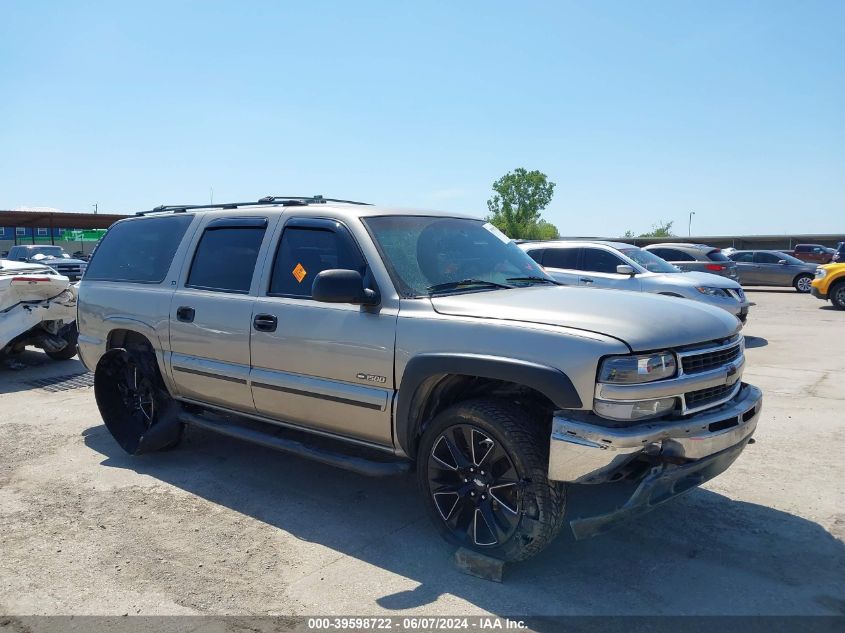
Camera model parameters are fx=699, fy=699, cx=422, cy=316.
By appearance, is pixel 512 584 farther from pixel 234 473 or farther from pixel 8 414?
pixel 8 414

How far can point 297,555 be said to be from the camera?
154 inches

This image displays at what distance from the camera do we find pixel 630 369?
10.5ft

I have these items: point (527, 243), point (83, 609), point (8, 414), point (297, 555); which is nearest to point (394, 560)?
point (297, 555)

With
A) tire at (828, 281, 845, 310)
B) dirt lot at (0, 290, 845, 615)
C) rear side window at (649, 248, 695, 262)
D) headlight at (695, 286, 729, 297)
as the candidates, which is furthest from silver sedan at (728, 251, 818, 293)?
dirt lot at (0, 290, 845, 615)

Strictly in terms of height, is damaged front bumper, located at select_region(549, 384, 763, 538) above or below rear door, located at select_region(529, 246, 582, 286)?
below

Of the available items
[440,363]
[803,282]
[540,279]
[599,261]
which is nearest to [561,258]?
[599,261]

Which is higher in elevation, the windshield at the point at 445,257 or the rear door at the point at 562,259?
the windshield at the point at 445,257

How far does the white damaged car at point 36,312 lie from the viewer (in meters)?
9.14

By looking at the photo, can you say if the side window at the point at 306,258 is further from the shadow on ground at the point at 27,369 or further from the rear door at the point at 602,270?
the rear door at the point at 602,270

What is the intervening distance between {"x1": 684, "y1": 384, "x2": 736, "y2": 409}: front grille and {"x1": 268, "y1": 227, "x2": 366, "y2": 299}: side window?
1.98 m

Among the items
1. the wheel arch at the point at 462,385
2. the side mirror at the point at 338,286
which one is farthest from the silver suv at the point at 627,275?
the side mirror at the point at 338,286

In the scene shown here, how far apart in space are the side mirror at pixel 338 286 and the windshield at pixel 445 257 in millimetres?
289

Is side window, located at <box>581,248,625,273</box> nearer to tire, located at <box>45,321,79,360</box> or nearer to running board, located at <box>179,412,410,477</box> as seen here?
running board, located at <box>179,412,410,477</box>

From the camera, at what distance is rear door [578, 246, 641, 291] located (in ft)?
36.5
